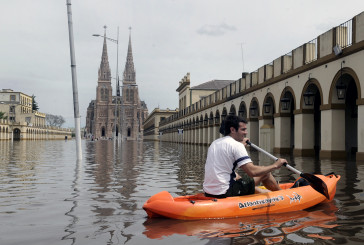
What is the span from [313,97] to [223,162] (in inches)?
675

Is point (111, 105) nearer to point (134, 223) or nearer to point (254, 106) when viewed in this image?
point (254, 106)

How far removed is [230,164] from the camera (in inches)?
231

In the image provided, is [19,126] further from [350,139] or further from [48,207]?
[48,207]

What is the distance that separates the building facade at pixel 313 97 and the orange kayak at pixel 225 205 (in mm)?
Result: 11281

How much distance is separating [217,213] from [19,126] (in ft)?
367

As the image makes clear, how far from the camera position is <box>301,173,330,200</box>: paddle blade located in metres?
6.69

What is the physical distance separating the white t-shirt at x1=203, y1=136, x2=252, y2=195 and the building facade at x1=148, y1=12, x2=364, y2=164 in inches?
480

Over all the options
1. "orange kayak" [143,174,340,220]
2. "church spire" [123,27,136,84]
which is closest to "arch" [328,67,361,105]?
"orange kayak" [143,174,340,220]

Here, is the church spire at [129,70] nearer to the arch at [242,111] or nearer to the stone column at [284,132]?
the arch at [242,111]

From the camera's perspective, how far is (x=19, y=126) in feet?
356

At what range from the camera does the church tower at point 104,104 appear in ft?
569

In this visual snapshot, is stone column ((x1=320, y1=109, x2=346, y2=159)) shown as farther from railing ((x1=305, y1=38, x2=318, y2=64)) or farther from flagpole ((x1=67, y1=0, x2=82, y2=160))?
flagpole ((x1=67, y1=0, x2=82, y2=160))

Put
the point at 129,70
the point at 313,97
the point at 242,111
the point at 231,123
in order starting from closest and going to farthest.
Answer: the point at 231,123, the point at 313,97, the point at 242,111, the point at 129,70

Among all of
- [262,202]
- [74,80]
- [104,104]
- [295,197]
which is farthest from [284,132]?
[104,104]
